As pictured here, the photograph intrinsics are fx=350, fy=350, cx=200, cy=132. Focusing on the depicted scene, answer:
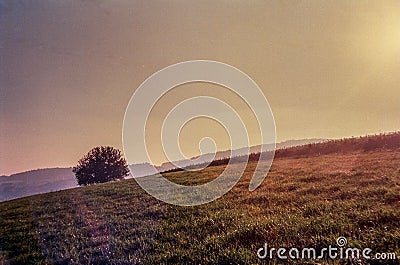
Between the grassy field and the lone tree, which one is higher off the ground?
the lone tree

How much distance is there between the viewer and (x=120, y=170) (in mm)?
89688

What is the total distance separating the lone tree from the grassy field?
67.9 m

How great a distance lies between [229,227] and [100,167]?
80.2m

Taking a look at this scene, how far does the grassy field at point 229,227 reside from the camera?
866 centimetres

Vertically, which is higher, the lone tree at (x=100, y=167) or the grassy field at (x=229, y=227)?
the lone tree at (x=100, y=167)

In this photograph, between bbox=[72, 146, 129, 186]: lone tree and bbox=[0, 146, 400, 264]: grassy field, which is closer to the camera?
bbox=[0, 146, 400, 264]: grassy field

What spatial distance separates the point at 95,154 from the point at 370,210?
84044 millimetres

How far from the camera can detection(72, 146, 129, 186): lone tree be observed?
8562cm

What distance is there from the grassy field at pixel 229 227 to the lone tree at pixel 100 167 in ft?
223

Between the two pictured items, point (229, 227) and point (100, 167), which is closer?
point (229, 227)

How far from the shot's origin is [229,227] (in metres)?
11.1

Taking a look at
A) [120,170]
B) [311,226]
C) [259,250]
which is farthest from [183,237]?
[120,170]

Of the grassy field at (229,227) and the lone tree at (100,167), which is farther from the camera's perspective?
the lone tree at (100,167)

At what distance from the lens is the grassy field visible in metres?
8.66
